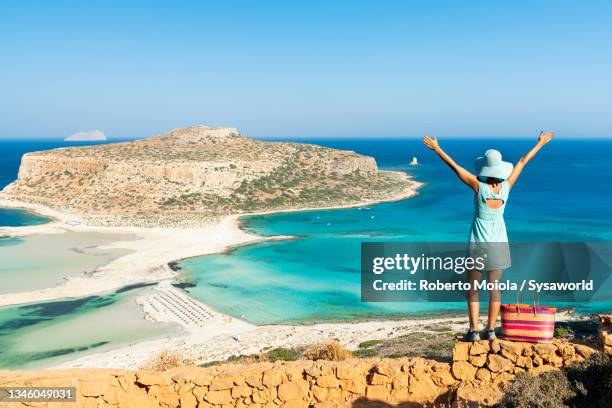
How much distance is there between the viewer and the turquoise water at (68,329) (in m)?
21.9

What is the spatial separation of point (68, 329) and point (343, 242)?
86.1 ft

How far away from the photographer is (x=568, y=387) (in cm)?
621

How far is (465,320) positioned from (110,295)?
2154 cm

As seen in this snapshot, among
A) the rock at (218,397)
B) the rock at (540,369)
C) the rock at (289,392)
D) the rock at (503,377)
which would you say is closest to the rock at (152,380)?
the rock at (218,397)

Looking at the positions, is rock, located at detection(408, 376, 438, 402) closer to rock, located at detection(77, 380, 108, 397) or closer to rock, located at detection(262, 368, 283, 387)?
rock, located at detection(262, 368, 283, 387)

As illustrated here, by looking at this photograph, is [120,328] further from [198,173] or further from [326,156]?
[326,156]

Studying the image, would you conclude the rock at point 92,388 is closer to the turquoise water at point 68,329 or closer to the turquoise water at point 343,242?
the turquoise water at point 68,329

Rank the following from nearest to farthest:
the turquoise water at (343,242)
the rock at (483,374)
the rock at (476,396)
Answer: the rock at (476,396) < the rock at (483,374) < the turquoise water at (343,242)

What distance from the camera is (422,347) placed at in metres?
15.8

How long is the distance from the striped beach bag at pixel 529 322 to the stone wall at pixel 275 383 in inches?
27.3

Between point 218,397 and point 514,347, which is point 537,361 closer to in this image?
point 514,347

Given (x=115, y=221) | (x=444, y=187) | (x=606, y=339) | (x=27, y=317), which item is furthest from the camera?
(x=444, y=187)

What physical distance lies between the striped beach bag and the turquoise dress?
33.3 inches

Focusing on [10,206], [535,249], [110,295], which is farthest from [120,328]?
[10,206]
